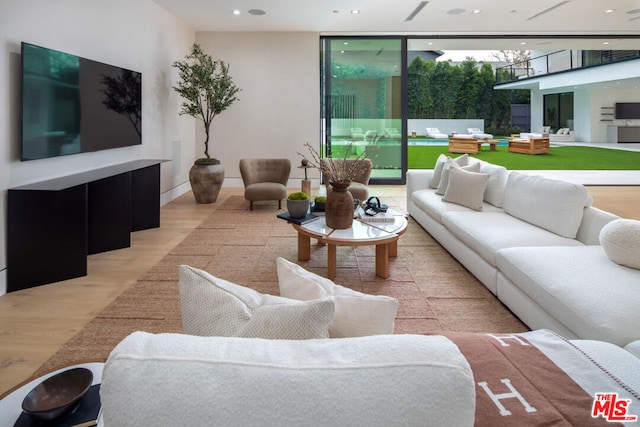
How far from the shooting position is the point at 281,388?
0.67 metres

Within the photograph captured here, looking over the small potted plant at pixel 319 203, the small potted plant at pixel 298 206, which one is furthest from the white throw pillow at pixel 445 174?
the small potted plant at pixel 298 206

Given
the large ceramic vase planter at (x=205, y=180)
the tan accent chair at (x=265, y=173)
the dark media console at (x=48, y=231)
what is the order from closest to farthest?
the dark media console at (x=48, y=231), the tan accent chair at (x=265, y=173), the large ceramic vase planter at (x=205, y=180)

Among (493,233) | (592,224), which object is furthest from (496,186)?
(592,224)

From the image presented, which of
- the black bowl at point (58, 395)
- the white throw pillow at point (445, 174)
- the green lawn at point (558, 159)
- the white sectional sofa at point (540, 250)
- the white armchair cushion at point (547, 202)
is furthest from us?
the green lawn at point (558, 159)

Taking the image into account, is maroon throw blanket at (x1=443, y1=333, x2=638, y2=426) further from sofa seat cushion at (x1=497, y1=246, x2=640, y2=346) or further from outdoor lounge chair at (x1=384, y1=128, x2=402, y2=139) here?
outdoor lounge chair at (x1=384, y1=128, x2=402, y2=139)

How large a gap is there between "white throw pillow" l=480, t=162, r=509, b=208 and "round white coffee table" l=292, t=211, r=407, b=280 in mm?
1018

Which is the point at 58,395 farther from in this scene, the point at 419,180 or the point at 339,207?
the point at 419,180

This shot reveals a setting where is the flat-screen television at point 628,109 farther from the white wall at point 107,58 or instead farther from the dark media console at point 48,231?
the dark media console at point 48,231

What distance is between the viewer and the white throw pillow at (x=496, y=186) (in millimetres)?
4336

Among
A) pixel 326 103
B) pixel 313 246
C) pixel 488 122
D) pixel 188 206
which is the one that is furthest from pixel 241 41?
pixel 488 122

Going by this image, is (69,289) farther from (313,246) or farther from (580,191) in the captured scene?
(580,191)

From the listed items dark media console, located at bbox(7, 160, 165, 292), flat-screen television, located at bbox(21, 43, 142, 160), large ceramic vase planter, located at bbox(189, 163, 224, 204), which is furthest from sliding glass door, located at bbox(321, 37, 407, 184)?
dark media console, located at bbox(7, 160, 165, 292)

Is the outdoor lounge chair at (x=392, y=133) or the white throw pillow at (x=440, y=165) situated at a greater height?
the outdoor lounge chair at (x=392, y=133)

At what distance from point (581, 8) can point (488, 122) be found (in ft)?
46.6
